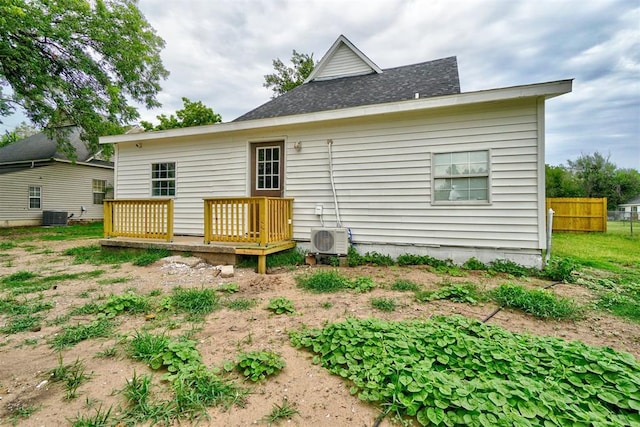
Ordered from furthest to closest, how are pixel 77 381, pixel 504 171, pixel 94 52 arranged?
pixel 94 52 → pixel 504 171 → pixel 77 381

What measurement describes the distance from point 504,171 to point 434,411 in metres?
4.30

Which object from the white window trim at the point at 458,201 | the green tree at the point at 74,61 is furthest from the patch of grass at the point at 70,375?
the green tree at the point at 74,61

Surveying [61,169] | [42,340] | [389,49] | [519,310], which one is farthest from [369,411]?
[61,169]

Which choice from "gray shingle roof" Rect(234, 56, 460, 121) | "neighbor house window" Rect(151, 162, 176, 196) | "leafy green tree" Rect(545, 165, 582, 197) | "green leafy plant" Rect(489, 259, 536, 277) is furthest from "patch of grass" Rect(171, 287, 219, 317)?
"leafy green tree" Rect(545, 165, 582, 197)

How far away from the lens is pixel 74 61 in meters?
10.9

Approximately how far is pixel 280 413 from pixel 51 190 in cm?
1765

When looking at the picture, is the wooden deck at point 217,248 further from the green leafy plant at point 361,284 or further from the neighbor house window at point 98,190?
the neighbor house window at point 98,190

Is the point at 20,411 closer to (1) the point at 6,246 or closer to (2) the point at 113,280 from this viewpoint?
(2) the point at 113,280

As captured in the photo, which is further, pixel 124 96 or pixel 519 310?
pixel 124 96

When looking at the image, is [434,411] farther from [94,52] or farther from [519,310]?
[94,52]

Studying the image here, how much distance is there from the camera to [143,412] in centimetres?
151

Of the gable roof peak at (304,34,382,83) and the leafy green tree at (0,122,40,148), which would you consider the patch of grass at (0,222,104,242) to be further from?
the leafy green tree at (0,122,40,148)

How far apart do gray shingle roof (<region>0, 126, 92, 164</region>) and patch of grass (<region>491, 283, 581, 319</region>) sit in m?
17.5

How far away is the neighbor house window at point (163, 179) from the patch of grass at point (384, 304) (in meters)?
5.82
